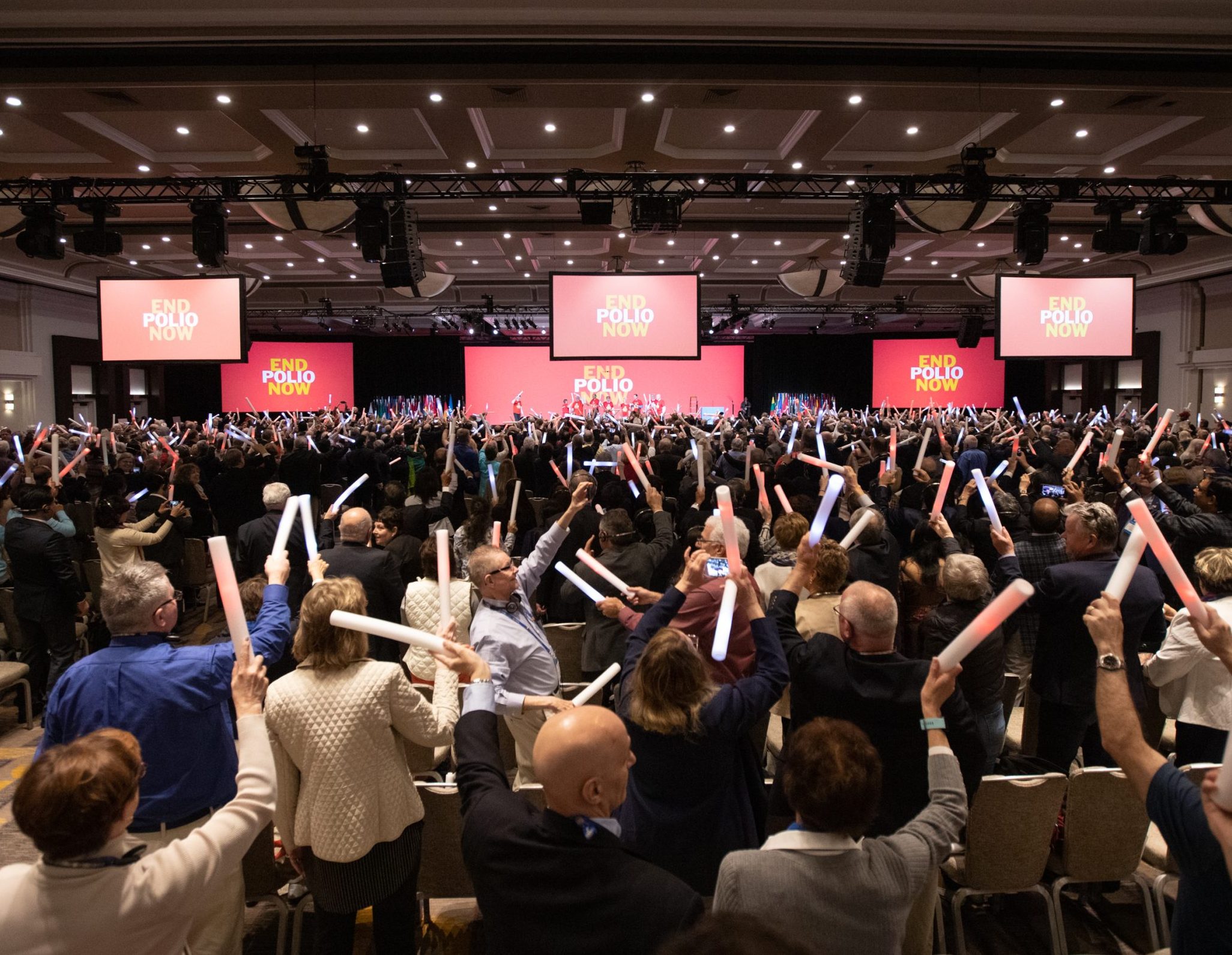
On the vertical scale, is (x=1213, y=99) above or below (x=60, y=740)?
above

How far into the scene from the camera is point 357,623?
165 cm

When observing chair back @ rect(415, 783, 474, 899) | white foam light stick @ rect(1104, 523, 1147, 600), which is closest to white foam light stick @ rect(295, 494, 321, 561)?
chair back @ rect(415, 783, 474, 899)

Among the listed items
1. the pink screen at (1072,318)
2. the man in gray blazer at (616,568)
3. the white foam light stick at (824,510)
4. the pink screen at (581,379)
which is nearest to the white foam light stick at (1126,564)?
the white foam light stick at (824,510)

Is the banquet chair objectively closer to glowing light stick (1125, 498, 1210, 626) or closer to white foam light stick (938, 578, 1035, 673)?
glowing light stick (1125, 498, 1210, 626)

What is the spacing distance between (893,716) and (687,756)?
2.16 feet

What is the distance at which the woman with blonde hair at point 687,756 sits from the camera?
216 cm

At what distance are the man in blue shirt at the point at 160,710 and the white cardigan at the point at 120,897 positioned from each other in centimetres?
75

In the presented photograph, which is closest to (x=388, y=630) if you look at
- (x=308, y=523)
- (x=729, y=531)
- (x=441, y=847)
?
(x=729, y=531)

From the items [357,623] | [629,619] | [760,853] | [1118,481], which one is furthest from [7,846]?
[1118,481]

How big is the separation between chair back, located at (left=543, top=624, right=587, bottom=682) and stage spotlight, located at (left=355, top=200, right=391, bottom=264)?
485cm

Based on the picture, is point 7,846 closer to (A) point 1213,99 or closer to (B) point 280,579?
(B) point 280,579

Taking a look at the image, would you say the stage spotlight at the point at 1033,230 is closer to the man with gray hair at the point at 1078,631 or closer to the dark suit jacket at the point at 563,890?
the man with gray hair at the point at 1078,631

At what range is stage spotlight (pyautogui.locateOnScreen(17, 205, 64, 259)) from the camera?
323 inches

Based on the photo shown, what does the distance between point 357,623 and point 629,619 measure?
5.56 feet
